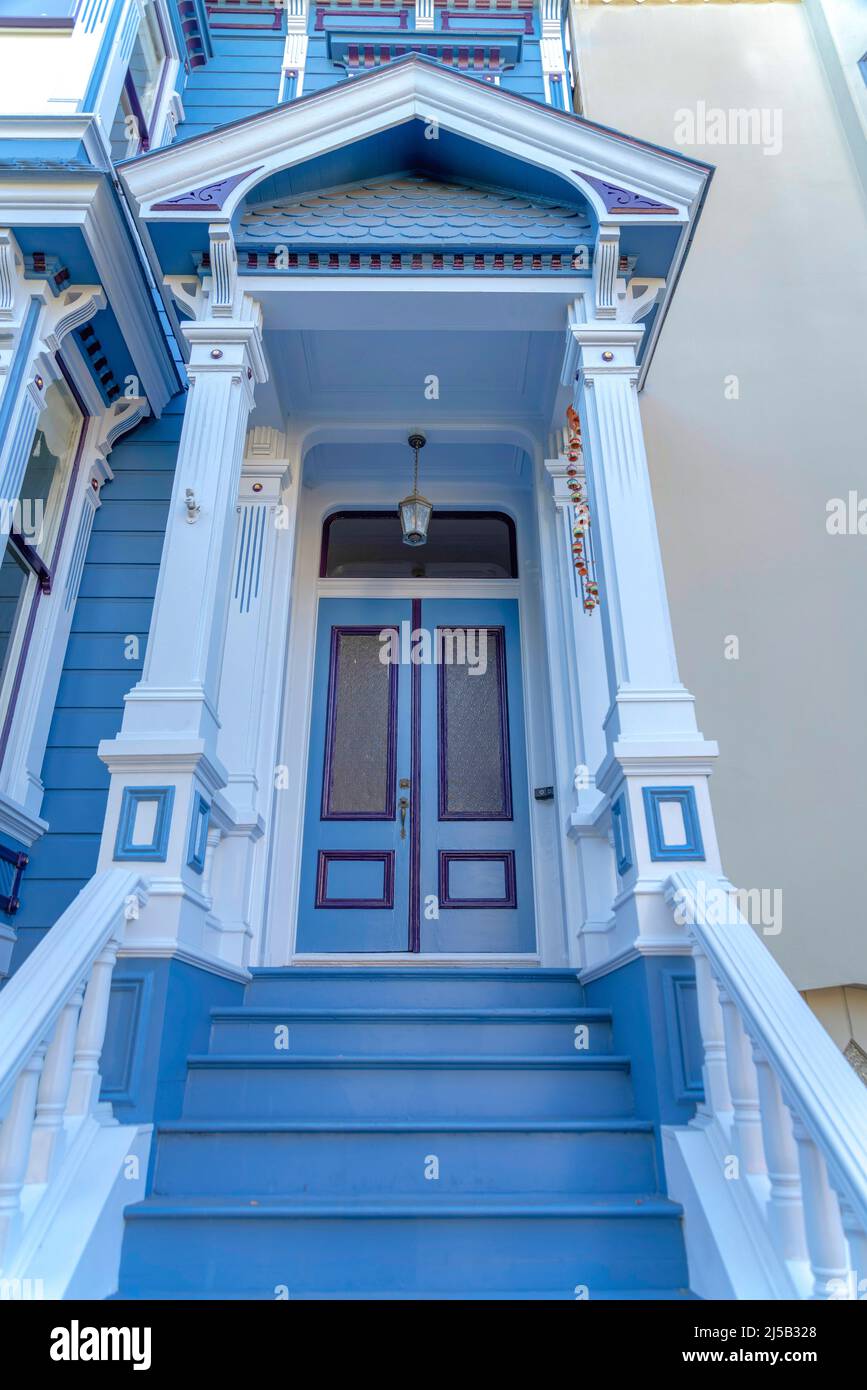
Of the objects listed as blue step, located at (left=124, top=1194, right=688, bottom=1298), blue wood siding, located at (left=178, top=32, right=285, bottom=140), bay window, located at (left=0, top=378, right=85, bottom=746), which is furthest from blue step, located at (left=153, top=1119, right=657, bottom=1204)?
blue wood siding, located at (left=178, top=32, right=285, bottom=140)

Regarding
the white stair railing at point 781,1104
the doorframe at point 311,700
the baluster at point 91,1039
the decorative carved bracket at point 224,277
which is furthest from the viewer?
the doorframe at point 311,700

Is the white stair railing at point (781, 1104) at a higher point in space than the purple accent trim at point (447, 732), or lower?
lower

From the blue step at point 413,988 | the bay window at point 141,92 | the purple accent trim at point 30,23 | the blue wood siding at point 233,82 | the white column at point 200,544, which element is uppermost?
the blue wood siding at point 233,82

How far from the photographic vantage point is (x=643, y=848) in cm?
Answer: 273

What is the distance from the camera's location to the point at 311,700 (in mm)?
4754

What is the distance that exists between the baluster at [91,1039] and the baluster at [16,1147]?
0.22 metres

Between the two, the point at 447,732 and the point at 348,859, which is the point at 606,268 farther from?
the point at 348,859

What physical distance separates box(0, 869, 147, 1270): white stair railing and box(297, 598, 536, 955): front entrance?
194 cm

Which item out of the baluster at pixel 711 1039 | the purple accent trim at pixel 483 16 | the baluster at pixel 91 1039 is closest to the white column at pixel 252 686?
the baluster at pixel 91 1039

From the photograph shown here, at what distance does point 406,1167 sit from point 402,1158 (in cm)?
3

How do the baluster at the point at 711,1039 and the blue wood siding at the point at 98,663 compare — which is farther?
the blue wood siding at the point at 98,663

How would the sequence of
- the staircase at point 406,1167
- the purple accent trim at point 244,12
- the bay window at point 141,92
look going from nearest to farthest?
the staircase at point 406,1167
the bay window at point 141,92
the purple accent trim at point 244,12

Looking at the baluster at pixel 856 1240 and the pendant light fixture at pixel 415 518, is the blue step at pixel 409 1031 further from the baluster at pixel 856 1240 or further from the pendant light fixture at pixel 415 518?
the pendant light fixture at pixel 415 518

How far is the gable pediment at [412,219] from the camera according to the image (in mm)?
3697
